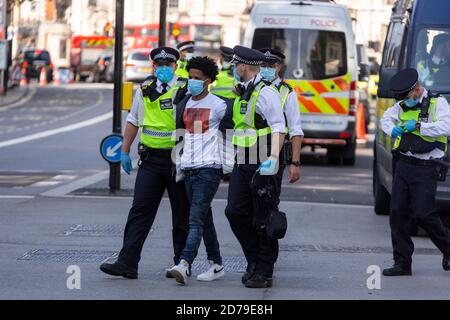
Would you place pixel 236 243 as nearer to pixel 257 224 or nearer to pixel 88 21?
pixel 257 224

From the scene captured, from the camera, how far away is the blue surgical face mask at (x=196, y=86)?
35.8 ft

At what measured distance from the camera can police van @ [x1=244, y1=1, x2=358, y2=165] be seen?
83.0 feet

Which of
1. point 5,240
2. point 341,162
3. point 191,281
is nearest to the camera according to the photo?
point 191,281

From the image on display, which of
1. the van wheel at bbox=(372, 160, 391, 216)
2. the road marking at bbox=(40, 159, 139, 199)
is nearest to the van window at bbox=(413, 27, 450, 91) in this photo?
the van wheel at bbox=(372, 160, 391, 216)

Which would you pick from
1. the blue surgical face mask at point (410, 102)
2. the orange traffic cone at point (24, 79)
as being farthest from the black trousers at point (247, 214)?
the orange traffic cone at point (24, 79)

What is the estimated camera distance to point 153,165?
11.1 meters

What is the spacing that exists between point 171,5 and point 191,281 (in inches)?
3542

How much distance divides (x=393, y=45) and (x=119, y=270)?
21.9 feet

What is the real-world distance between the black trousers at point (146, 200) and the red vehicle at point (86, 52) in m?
64.5

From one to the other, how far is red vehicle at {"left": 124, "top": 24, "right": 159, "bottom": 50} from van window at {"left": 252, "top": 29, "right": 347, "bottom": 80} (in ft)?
181

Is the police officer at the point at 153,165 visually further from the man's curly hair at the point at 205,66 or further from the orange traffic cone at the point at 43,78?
the orange traffic cone at the point at 43,78

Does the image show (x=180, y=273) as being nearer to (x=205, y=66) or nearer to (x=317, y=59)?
(x=205, y=66)

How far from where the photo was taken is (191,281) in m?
11.0
